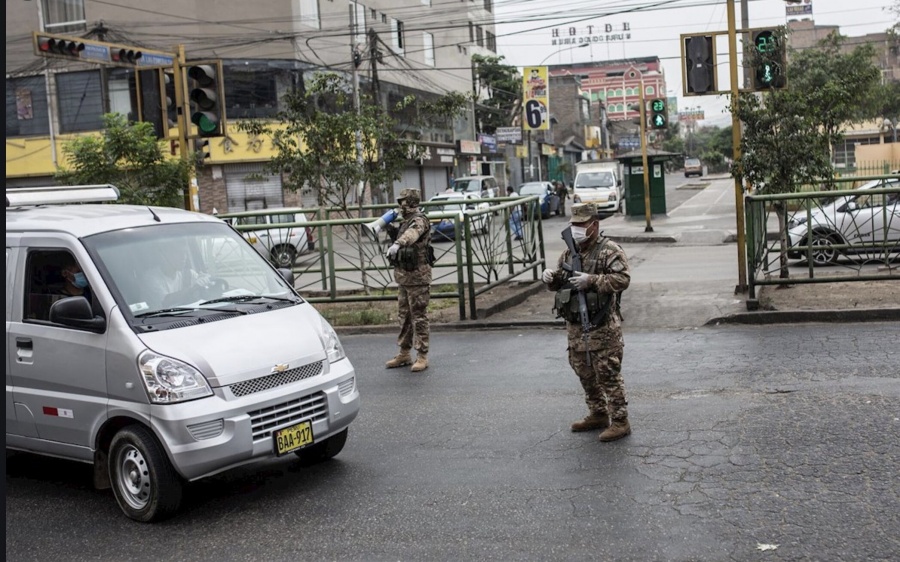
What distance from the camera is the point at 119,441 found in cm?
591

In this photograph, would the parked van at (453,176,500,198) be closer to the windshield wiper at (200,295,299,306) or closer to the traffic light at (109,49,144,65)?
the traffic light at (109,49,144,65)

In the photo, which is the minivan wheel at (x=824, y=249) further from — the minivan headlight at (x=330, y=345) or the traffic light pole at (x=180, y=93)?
the traffic light pole at (x=180, y=93)

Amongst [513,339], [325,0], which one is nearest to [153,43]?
[325,0]

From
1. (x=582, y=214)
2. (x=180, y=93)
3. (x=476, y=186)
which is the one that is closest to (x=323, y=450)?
(x=582, y=214)

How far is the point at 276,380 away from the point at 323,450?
1012mm

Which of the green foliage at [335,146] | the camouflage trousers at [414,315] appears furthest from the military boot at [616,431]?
the green foliage at [335,146]

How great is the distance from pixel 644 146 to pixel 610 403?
20244 mm

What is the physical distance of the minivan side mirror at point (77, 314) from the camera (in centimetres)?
589

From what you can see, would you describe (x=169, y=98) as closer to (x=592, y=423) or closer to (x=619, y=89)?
(x=592, y=423)

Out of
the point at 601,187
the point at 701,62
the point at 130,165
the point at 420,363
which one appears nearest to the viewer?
the point at 420,363

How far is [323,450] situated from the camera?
22.5 feet

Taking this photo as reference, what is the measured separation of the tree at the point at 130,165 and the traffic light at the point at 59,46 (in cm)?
243

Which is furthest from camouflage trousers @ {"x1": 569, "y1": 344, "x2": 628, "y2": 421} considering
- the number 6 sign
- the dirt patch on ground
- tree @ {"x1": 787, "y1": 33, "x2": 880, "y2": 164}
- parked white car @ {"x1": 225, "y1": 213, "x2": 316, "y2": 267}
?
the number 6 sign

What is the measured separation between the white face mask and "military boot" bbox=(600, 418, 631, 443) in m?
1.31
